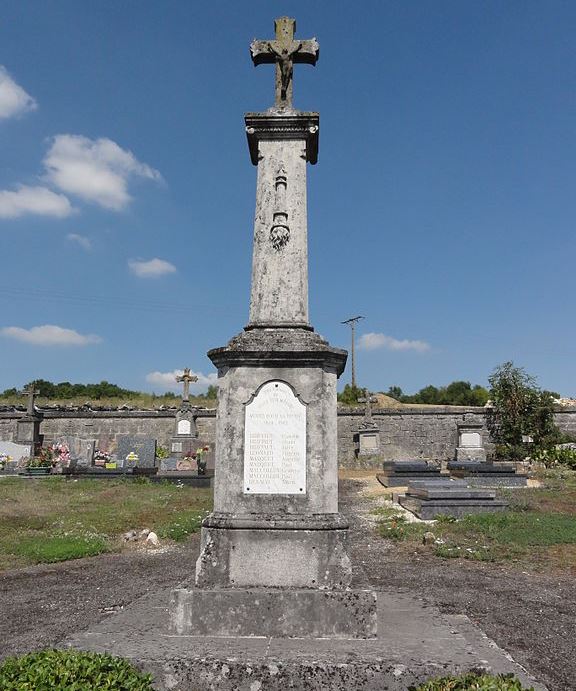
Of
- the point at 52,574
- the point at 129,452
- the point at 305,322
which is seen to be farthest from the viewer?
the point at 129,452

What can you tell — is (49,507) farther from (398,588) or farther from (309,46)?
(309,46)

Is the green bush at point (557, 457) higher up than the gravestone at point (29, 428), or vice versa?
the gravestone at point (29, 428)

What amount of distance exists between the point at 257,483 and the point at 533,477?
17.2 m

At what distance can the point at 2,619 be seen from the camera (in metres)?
5.41

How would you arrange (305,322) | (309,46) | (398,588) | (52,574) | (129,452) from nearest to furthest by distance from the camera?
(305,322) < (309,46) < (398,588) < (52,574) < (129,452)

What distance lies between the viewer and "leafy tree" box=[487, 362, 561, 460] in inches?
988

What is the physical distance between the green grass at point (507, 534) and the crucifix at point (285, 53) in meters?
6.81

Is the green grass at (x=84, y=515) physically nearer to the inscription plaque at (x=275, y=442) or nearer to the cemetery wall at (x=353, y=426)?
the inscription plaque at (x=275, y=442)

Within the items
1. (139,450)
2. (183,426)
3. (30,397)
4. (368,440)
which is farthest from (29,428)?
(368,440)

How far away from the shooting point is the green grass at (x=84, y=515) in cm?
866

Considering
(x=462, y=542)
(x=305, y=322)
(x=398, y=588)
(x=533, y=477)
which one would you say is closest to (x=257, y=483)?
(x=305, y=322)

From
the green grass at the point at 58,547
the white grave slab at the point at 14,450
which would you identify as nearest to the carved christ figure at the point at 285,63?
the green grass at the point at 58,547

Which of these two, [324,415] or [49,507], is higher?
[324,415]

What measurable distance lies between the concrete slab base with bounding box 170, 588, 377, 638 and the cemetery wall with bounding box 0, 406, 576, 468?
71.4 ft
